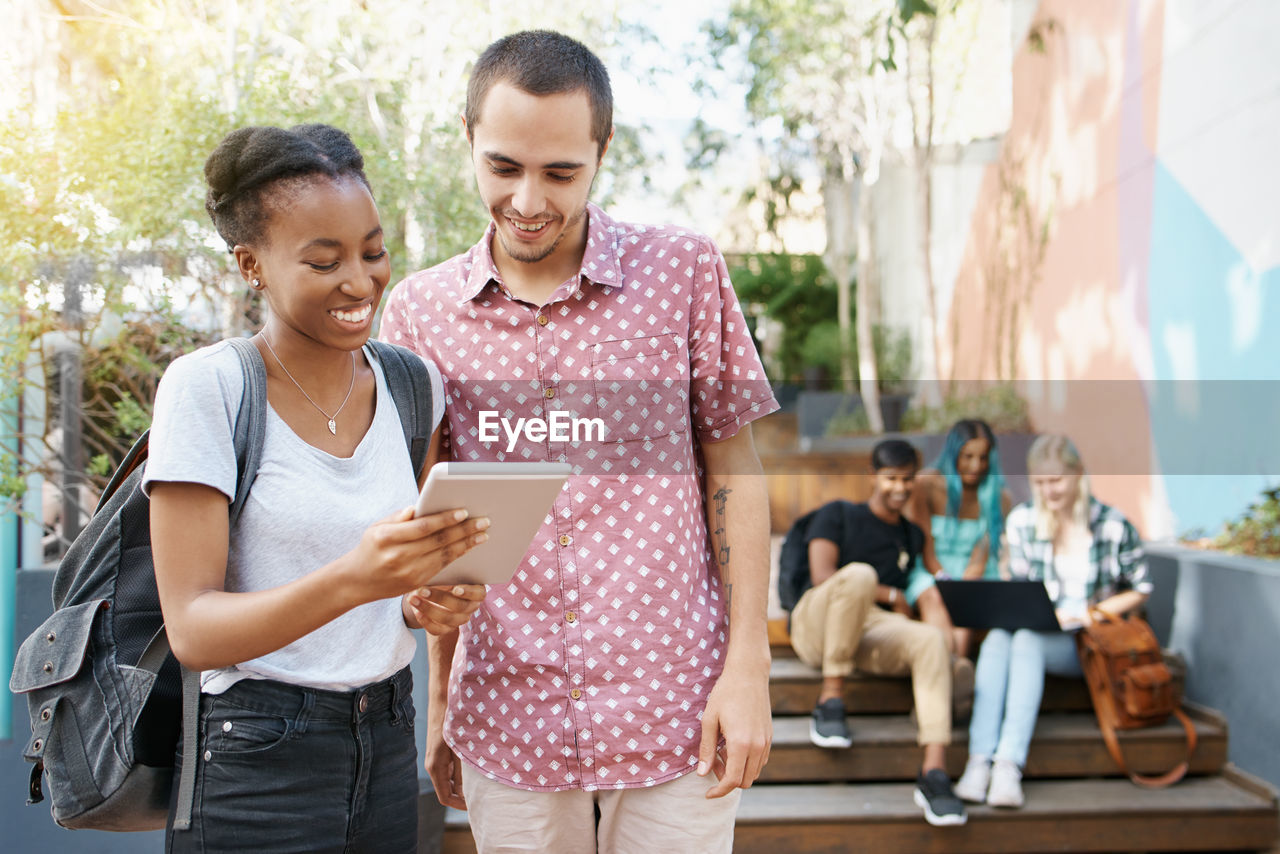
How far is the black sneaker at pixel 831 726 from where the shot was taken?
159 inches

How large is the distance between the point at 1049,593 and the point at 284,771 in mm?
3691

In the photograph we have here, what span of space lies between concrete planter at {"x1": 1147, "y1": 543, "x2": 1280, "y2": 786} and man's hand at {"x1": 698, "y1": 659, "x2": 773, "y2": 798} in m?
3.13

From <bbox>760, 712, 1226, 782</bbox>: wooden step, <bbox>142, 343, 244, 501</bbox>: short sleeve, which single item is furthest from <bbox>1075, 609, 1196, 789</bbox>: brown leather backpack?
<bbox>142, 343, 244, 501</bbox>: short sleeve

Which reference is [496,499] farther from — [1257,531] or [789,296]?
[789,296]

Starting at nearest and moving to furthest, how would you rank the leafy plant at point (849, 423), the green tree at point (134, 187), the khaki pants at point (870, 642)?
the green tree at point (134, 187) < the khaki pants at point (870, 642) < the leafy plant at point (849, 423)

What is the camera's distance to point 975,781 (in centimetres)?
391

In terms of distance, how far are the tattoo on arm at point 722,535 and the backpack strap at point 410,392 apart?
1.61 feet

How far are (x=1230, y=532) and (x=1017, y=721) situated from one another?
1359 millimetres

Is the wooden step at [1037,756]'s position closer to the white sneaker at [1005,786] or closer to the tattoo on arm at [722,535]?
the white sneaker at [1005,786]

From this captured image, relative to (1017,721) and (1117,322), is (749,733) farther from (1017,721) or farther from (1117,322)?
(1117,322)

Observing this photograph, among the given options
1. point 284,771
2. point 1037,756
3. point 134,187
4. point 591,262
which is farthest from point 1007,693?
point 134,187

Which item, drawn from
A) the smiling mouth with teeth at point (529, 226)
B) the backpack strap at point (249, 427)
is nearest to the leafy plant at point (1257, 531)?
the smiling mouth with teeth at point (529, 226)

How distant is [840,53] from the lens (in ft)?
31.7

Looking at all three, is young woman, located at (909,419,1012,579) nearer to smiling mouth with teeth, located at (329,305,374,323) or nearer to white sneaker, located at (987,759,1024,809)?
white sneaker, located at (987,759,1024,809)
